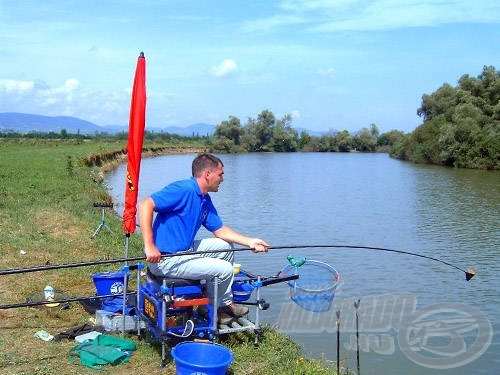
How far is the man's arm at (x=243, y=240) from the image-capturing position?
16.8 ft

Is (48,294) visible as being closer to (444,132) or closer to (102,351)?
(102,351)

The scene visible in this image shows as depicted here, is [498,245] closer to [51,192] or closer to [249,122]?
[51,192]

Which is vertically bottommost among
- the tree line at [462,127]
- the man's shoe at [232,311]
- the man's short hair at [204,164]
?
the man's shoe at [232,311]

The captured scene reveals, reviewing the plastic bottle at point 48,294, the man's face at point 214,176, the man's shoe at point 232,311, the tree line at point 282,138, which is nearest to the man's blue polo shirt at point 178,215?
the man's face at point 214,176

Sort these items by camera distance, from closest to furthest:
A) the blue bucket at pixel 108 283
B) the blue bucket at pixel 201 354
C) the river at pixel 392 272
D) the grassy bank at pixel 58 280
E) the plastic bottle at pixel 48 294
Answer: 1. the blue bucket at pixel 201 354
2. the grassy bank at pixel 58 280
3. the blue bucket at pixel 108 283
4. the plastic bottle at pixel 48 294
5. the river at pixel 392 272

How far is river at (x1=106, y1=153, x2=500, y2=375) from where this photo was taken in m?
7.12

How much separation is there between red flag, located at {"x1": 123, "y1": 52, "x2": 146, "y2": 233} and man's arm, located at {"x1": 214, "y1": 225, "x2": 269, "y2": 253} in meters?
0.88

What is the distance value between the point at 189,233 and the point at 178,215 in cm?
19

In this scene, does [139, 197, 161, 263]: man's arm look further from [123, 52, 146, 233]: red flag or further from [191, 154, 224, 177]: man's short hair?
[123, 52, 146, 233]: red flag

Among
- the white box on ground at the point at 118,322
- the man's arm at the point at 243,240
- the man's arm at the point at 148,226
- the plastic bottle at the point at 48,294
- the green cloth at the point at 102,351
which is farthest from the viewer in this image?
the plastic bottle at the point at 48,294

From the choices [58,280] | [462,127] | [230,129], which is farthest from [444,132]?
[58,280]

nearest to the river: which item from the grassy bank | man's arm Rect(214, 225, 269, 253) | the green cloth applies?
the grassy bank

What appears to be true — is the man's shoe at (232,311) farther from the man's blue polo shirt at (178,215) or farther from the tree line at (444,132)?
the tree line at (444,132)

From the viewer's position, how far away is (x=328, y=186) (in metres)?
29.9
